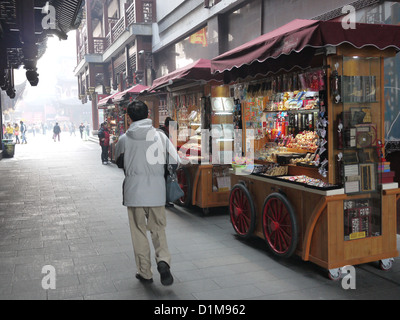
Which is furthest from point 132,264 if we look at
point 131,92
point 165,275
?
point 131,92

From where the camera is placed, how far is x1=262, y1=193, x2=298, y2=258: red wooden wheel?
4613 mm

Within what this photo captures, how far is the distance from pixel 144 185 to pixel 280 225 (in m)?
1.80

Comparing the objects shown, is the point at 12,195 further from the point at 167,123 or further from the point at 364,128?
the point at 364,128

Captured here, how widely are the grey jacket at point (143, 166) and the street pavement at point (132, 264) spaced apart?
928 mm

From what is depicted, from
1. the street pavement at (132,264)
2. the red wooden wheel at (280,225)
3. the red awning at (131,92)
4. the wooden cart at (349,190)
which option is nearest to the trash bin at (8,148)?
the red awning at (131,92)

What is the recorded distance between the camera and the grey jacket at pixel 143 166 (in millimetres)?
4109

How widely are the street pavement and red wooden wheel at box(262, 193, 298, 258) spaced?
193 millimetres

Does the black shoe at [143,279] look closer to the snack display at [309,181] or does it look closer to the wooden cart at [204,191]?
the snack display at [309,181]

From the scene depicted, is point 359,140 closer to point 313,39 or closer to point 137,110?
point 313,39

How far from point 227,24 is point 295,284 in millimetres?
8136

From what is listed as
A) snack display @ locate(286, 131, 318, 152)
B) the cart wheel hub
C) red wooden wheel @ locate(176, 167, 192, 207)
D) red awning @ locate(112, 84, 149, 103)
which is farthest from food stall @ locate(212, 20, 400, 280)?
red awning @ locate(112, 84, 149, 103)

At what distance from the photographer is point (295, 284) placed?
13.7ft

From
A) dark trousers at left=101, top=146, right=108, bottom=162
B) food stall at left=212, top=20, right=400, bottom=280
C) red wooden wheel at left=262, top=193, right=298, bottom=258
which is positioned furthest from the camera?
dark trousers at left=101, top=146, right=108, bottom=162

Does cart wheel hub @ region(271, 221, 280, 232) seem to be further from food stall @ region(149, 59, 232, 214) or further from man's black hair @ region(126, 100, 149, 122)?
food stall @ region(149, 59, 232, 214)
